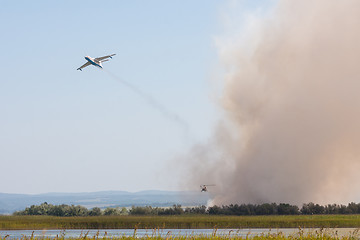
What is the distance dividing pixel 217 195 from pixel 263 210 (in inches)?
1082

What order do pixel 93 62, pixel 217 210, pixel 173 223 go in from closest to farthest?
pixel 173 223
pixel 93 62
pixel 217 210

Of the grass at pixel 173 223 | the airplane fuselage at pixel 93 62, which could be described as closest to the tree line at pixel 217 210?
the grass at pixel 173 223

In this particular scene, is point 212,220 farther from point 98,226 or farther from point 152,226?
point 98,226

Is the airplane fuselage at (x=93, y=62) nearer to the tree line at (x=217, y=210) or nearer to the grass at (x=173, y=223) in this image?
the tree line at (x=217, y=210)

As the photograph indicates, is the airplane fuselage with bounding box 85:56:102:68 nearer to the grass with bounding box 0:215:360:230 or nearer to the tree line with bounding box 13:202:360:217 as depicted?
the tree line with bounding box 13:202:360:217

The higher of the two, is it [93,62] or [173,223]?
[93,62]

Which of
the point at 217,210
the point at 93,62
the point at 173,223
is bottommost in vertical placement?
the point at 173,223

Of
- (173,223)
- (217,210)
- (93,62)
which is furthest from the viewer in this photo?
(217,210)

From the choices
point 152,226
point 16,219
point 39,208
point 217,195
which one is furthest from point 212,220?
point 217,195

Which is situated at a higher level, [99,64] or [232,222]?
[99,64]

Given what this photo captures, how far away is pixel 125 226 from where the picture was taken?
83.6m

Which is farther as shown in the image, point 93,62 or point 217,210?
point 217,210

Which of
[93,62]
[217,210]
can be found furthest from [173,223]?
[93,62]

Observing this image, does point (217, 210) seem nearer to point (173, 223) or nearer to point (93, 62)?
point (173, 223)
